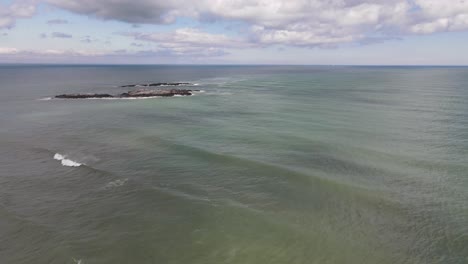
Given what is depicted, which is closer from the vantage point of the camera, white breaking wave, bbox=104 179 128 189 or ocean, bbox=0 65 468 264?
ocean, bbox=0 65 468 264

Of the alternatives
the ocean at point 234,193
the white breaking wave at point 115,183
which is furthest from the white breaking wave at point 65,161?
the white breaking wave at point 115,183

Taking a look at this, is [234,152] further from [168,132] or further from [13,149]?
[13,149]

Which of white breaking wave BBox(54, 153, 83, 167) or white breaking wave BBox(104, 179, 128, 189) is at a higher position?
white breaking wave BBox(54, 153, 83, 167)

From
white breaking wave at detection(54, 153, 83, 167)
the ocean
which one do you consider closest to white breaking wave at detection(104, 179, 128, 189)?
the ocean

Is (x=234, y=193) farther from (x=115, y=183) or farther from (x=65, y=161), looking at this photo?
(x=65, y=161)

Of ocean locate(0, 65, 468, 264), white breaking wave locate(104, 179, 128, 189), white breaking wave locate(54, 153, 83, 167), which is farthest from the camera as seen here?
white breaking wave locate(54, 153, 83, 167)

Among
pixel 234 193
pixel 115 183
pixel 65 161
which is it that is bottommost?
pixel 234 193

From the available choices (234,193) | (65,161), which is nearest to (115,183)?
(65,161)

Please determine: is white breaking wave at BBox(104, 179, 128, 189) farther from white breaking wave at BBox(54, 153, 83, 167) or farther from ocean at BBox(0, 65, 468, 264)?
white breaking wave at BBox(54, 153, 83, 167)

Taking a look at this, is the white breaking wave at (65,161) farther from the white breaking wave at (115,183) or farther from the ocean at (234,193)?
the white breaking wave at (115,183)

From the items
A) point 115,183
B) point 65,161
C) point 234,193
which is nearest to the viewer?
point 234,193
